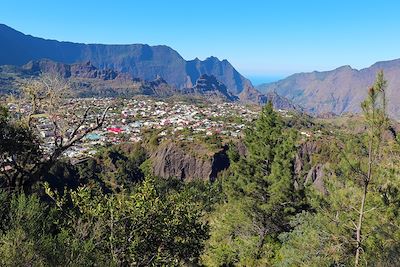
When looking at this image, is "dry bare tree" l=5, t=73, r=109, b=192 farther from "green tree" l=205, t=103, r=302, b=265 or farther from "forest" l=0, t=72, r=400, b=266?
"green tree" l=205, t=103, r=302, b=265

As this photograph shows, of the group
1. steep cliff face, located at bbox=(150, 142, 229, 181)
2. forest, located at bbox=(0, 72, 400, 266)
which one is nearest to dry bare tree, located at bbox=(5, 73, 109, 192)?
forest, located at bbox=(0, 72, 400, 266)

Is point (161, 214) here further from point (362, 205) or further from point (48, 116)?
point (362, 205)

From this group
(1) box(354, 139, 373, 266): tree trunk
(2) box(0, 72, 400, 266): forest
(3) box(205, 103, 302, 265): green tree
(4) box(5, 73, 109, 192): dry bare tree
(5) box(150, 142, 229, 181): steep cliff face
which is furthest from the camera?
(5) box(150, 142, 229, 181): steep cliff face

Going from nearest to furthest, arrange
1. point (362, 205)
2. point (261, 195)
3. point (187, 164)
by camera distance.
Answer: point (362, 205), point (261, 195), point (187, 164)

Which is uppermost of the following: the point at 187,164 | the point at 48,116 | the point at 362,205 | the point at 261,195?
the point at 48,116

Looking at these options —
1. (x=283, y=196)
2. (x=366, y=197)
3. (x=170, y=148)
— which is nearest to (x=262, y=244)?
(x=283, y=196)

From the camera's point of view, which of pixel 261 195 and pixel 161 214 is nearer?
pixel 161 214

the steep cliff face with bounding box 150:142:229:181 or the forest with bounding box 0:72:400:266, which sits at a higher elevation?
the forest with bounding box 0:72:400:266

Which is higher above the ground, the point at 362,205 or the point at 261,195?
the point at 362,205

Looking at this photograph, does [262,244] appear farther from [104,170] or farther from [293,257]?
[104,170]

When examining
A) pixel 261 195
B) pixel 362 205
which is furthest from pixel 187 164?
pixel 362 205
